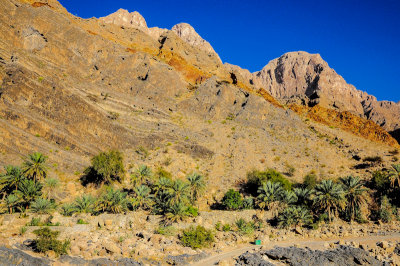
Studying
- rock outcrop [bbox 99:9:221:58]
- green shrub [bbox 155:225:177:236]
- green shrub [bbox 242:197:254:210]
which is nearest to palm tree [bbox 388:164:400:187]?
green shrub [bbox 242:197:254:210]

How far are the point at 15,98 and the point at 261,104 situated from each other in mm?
51837

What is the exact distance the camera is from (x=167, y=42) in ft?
313

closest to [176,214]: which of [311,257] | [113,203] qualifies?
[113,203]

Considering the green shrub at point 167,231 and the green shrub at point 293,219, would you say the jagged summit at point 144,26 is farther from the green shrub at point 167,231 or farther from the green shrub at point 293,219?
the green shrub at point 167,231

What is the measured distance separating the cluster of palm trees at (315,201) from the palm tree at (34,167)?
1150 inches

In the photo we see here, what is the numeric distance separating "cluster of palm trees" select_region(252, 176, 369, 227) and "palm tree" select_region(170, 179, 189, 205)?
33.7 ft

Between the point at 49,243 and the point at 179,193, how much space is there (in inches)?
649

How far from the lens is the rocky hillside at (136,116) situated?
44.7 meters

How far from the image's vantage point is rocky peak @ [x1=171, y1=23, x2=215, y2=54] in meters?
164

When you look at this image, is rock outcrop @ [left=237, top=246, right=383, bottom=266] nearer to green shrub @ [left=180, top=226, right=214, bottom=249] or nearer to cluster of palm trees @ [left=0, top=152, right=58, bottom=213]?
green shrub @ [left=180, top=226, right=214, bottom=249]

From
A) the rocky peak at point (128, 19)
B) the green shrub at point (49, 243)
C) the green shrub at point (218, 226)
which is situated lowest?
the green shrub at point (49, 243)

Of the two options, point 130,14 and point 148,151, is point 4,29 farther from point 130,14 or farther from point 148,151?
point 130,14

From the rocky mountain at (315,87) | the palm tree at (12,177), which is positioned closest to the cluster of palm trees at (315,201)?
the palm tree at (12,177)

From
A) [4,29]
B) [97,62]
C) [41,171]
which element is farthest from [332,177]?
[4,29]
